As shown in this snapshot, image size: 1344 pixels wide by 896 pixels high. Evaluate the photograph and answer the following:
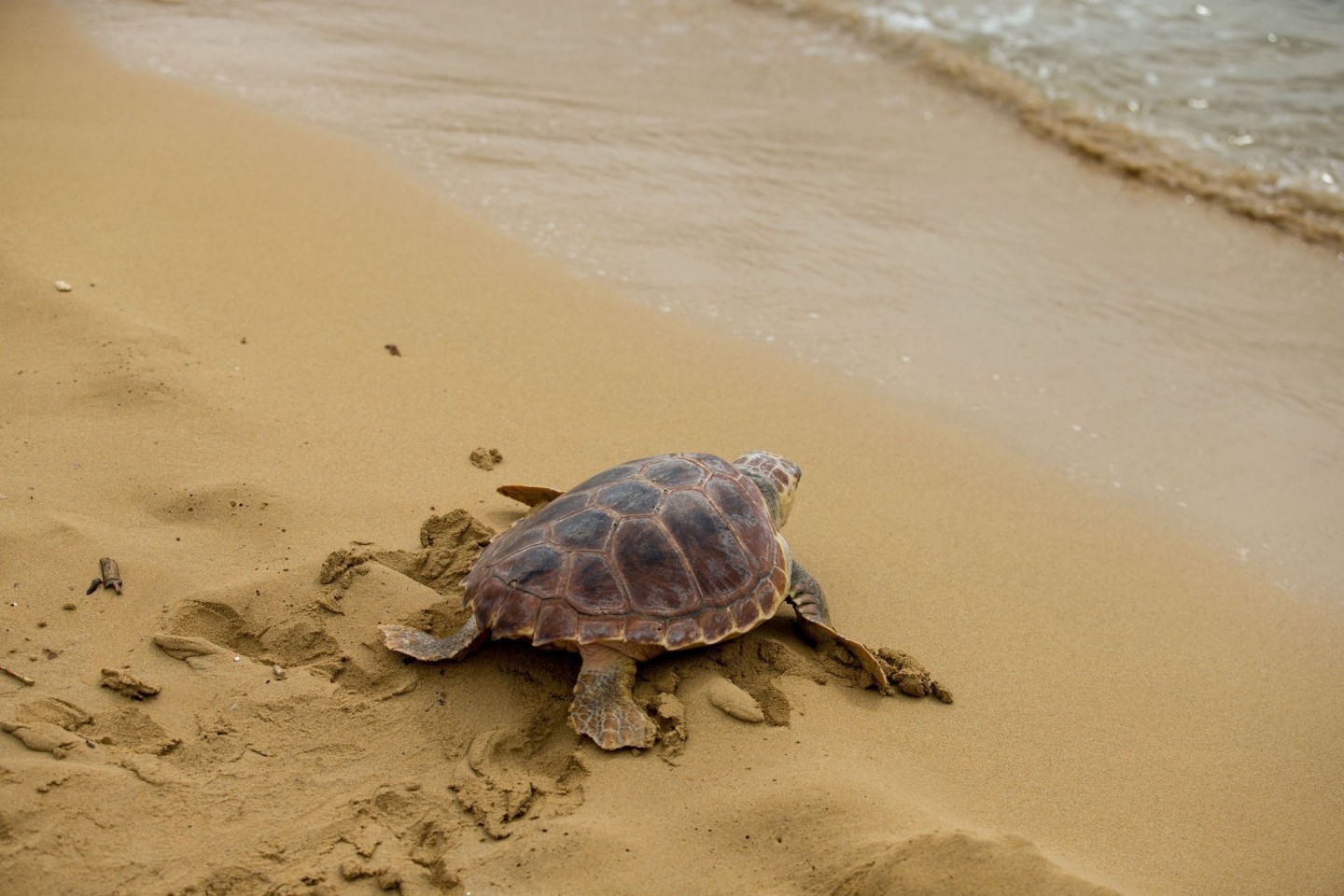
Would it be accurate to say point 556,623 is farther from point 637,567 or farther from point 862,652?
point 862,652

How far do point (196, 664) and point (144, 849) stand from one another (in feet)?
1.84

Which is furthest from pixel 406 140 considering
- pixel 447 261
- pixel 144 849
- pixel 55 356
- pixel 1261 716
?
pixel 1261 716

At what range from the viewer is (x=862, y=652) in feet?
9.93

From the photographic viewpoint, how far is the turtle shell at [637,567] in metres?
2.82

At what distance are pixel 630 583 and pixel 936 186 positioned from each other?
4418mm

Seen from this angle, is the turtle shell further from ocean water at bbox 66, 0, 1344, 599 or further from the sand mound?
ocean water at bbox 66, 0, 1344, 599

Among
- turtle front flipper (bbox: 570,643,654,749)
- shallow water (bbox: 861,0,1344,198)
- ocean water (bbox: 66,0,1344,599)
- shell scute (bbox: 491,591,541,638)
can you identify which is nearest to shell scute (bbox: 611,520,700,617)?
turtle front flipper (bbox: 570,643,654,749)

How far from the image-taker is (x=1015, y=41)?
29.6ft

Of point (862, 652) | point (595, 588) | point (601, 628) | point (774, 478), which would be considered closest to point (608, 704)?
point (601, 628)

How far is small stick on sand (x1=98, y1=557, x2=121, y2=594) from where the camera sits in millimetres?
2830

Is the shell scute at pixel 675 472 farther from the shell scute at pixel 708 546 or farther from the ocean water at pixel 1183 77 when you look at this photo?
the ocean water at pixel 1183 77

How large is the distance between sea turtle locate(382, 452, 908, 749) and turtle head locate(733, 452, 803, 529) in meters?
0.15

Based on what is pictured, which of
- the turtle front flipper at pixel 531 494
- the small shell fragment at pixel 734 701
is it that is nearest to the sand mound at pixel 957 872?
the small shell fragment at pixel 734 701

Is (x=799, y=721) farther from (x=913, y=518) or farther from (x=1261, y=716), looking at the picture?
(x=1261, y=716)
